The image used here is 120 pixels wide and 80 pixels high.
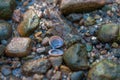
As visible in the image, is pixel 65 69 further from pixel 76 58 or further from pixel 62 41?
pixel 62 41

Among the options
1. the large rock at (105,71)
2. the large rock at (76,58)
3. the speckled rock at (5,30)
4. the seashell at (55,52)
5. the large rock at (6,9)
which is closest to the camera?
the large rock at (105,71)

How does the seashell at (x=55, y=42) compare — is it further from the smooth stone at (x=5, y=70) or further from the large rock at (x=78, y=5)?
the smooth stone at (x=5, y=70)

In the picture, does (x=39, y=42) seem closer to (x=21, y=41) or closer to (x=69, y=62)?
(x=21, y=41)

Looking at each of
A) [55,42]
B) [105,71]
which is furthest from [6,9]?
[105,71]

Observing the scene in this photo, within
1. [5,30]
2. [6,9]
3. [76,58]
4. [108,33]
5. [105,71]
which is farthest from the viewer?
[6,9]

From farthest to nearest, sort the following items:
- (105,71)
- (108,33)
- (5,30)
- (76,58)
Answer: (5,30) < (108,33) < (76,58) < (105,71)

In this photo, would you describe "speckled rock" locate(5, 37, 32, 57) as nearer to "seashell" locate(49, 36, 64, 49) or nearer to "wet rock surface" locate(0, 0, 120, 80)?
"wet rock surface" locate(0, 0, 120, 80)

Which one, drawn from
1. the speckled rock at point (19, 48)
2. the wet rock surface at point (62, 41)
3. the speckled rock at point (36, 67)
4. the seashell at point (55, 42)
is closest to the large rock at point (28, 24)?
the wet rock surface at point (62, 41)
